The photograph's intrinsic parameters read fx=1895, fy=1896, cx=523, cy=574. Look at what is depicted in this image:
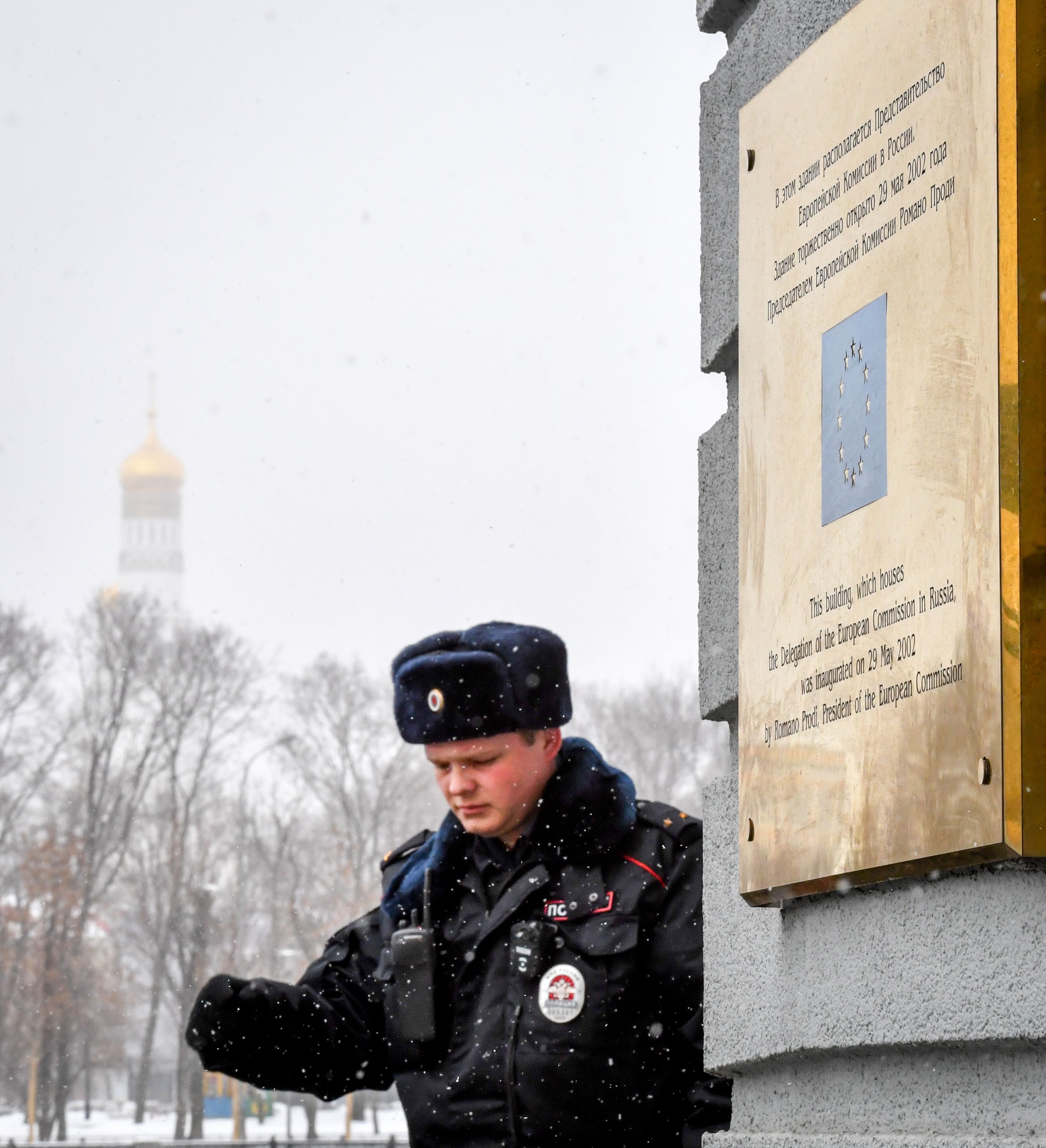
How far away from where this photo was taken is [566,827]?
351 cm

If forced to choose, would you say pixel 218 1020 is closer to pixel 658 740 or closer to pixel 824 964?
pixel 824 964

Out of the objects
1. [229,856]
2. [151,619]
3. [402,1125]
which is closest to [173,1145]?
[229,856]

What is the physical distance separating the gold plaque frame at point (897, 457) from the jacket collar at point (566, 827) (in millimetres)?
1156

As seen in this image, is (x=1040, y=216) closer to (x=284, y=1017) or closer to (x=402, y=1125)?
(x=284, y=1017)

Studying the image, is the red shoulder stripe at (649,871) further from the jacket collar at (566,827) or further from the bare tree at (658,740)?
the bare tree at (658,740)

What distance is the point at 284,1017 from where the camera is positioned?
3609 millimetres

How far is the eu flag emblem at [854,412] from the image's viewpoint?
6.77 feet

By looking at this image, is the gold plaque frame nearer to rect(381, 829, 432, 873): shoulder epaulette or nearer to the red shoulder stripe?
the red shoulder stripe

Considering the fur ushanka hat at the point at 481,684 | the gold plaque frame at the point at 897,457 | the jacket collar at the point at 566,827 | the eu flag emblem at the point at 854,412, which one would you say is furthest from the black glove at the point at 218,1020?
the eu flag emblem at the point at 854,412

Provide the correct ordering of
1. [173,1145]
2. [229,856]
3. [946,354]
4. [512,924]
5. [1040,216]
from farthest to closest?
[229,856] → [173,1145] → [512,924] → [946,354] → [1040,216]

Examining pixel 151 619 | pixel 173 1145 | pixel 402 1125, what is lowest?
pixel 402 1125

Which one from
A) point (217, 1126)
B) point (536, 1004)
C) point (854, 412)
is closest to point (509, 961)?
point (536, 1004)

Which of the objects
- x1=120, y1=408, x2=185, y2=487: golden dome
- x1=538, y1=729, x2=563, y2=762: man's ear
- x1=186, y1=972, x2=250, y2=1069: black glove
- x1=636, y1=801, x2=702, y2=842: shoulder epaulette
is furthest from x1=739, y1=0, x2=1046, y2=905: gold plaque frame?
x1=120, y1=408, x2=185, y2=487: golden dome

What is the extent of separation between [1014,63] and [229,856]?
95.7ft
